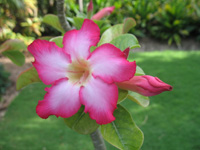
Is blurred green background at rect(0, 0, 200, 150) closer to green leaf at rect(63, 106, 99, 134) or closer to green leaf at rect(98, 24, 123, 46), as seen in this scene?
green leaf at rect(98, 24, 123, 46)

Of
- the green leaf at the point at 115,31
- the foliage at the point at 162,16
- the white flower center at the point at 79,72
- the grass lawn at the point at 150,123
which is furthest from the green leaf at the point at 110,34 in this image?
the foliage at the point at 162,16

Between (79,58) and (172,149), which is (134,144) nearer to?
(79,58)

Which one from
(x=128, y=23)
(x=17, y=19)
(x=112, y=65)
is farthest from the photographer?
(x=17, y=19)

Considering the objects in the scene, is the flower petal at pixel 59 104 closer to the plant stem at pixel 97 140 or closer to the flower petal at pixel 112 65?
the flower petal at pixel 112 65

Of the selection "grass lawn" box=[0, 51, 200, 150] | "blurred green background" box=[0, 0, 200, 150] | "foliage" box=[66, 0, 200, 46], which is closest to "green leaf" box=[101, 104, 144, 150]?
"blurred green background" box=[0, 0, 200, 150]

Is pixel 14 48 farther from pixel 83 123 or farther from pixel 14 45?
pixel 83 123

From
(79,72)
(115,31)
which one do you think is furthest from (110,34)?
(79,72)
